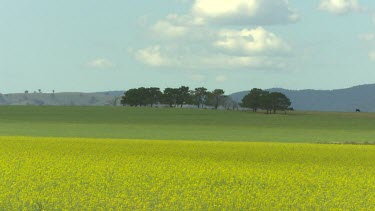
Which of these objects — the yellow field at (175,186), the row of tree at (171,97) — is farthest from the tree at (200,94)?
the yellow field at (175,186)

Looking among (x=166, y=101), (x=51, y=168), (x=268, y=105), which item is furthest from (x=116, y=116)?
(x=51, y=168)

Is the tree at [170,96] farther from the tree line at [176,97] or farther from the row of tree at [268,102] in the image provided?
the row of tree at [268,102]

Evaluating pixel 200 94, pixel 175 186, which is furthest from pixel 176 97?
pixel 175 186

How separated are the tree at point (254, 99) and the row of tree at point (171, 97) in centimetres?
2564

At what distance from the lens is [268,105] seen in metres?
145

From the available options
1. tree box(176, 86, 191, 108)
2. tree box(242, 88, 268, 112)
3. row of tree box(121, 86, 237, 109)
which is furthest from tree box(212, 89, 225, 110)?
tree box(242, 88, 268, 112)

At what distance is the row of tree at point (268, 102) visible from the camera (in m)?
145

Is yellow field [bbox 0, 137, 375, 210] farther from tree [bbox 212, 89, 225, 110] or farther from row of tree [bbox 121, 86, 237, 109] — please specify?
tree [bbox 212, 89, 225, 110]

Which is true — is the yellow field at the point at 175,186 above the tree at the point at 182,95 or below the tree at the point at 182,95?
below

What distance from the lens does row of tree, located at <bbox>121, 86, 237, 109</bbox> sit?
182 m

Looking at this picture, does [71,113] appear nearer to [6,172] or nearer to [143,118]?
[143,118]

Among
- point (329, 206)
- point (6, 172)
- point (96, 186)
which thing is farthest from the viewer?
point (6, 172)

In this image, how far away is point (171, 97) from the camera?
183 meters

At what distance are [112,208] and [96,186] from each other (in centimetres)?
353
